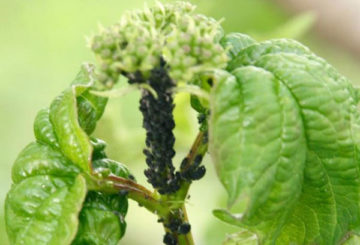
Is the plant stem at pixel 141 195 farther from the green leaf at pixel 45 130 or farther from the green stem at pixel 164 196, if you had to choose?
the green leaf at pixel 45 130

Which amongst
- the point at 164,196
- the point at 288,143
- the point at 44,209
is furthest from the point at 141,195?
the point at 288,143

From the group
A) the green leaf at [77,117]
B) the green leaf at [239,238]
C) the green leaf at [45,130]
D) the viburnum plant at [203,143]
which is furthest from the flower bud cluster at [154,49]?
the green leaf at [239,238]

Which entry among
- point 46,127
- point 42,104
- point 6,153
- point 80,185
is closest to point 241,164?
point 80,185

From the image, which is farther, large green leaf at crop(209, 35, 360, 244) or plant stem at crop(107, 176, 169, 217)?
plant stem at crop(107, 176, 169, 217)

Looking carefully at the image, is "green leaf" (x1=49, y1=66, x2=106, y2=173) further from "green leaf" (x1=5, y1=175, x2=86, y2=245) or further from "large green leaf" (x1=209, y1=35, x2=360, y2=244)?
"large green leaf" (x1=209, y1=35, x2=360, y2=244)

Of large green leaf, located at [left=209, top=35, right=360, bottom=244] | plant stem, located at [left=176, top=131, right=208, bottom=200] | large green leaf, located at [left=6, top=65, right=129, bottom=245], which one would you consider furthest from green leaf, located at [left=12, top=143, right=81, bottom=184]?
large green leaf, located at [left=209, top=35, right=360, bottom=244]

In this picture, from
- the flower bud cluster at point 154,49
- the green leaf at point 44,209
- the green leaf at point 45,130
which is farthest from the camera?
the green leaf at point 45,130

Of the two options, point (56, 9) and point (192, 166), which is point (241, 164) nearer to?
point (192, 166)

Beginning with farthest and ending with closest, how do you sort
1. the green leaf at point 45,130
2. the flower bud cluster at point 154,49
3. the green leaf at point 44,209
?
1. the green leaf at point 45,130
2. the green leaf at point 44,209
3. the flower bud cluster at point 154,49
